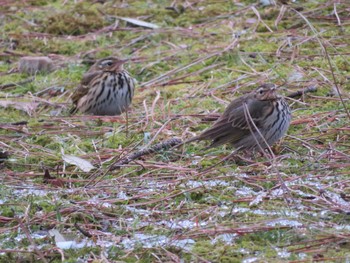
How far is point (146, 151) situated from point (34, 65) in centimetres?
355

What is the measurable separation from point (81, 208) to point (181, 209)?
0.58 metres

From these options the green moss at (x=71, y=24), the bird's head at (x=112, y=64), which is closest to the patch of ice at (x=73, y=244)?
the bird's head at (x=112, y=64)

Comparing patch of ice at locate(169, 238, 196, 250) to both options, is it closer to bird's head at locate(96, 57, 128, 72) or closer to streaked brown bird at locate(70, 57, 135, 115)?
streaked brown bird at locate(70, 57, 135, 115)

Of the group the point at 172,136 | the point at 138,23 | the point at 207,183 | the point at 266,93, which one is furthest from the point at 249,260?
the point at 138,23

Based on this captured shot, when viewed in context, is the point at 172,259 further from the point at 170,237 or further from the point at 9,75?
the point at 9,75

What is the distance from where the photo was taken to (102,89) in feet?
27.7

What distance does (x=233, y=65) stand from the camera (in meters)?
8.51

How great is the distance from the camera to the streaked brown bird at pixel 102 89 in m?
8.34

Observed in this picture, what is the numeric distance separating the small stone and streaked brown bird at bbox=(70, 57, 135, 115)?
88 cm

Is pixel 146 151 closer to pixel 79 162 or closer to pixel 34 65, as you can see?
pixel 79 162

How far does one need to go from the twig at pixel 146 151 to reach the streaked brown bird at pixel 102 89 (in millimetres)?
2065

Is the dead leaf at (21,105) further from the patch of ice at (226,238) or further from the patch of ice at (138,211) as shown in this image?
the patch of ice at (226,238)

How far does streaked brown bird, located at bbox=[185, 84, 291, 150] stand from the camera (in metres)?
6.13

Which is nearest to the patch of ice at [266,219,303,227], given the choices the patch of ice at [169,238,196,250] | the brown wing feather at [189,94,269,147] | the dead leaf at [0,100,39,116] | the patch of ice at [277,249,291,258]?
the patch of ice at [277,249,291,258]
